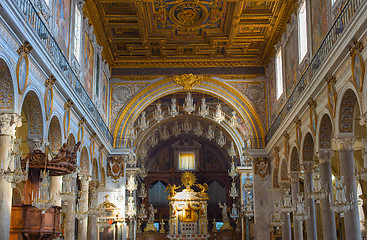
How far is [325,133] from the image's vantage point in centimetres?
1678

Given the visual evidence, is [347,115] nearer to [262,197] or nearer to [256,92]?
[262,197]

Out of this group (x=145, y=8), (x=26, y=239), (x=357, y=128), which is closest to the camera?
(x=26, y=239)

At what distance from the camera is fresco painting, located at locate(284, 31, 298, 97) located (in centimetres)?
2047

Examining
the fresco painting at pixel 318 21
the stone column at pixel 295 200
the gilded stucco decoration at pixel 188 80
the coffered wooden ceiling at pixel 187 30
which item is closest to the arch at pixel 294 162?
the stone column at pixel 295 200

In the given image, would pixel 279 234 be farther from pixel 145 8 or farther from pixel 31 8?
pixel 31 8

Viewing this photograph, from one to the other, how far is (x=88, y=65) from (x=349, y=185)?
11.9m

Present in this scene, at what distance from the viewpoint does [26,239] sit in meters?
13.9

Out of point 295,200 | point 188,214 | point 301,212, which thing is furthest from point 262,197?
point 188,214

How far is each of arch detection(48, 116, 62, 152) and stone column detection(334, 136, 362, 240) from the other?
8.44 metres

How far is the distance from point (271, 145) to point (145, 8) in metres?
9.00

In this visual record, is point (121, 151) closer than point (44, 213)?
No

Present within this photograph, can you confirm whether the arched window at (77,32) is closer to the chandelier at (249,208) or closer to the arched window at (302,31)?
the arched window at (302,31)

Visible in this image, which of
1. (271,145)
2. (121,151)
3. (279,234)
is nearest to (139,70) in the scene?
(121,151)

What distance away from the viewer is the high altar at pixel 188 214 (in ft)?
118
